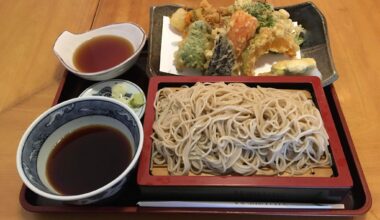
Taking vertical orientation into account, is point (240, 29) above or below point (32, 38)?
above

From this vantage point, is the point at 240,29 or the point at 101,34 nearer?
the point at 240,29

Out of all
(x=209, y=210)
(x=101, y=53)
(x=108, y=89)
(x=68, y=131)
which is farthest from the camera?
(x=101, y=53)

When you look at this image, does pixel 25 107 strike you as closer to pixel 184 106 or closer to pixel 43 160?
pixel 43 160

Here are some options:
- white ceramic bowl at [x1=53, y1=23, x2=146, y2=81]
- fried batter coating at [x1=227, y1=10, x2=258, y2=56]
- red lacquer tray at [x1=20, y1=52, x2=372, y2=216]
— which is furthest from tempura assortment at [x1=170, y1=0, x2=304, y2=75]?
red lacquer tray at [x1=20, y1=52, x2=372, y2=216]

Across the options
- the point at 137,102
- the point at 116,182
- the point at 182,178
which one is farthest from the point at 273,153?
the point at 137,102

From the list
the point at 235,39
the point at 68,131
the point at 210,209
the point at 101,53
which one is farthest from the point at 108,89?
the point at 210,209

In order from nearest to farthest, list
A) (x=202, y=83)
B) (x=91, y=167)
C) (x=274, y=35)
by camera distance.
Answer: (x=91, y=167), (x=202, y=83), (x=274, y=35)

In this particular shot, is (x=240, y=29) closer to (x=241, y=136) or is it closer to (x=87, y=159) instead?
(x=241, y=136)

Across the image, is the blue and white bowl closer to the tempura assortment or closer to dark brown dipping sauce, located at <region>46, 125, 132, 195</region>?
dark brown dipping sauce, located at <region>46, 125, 132, 195</region>
